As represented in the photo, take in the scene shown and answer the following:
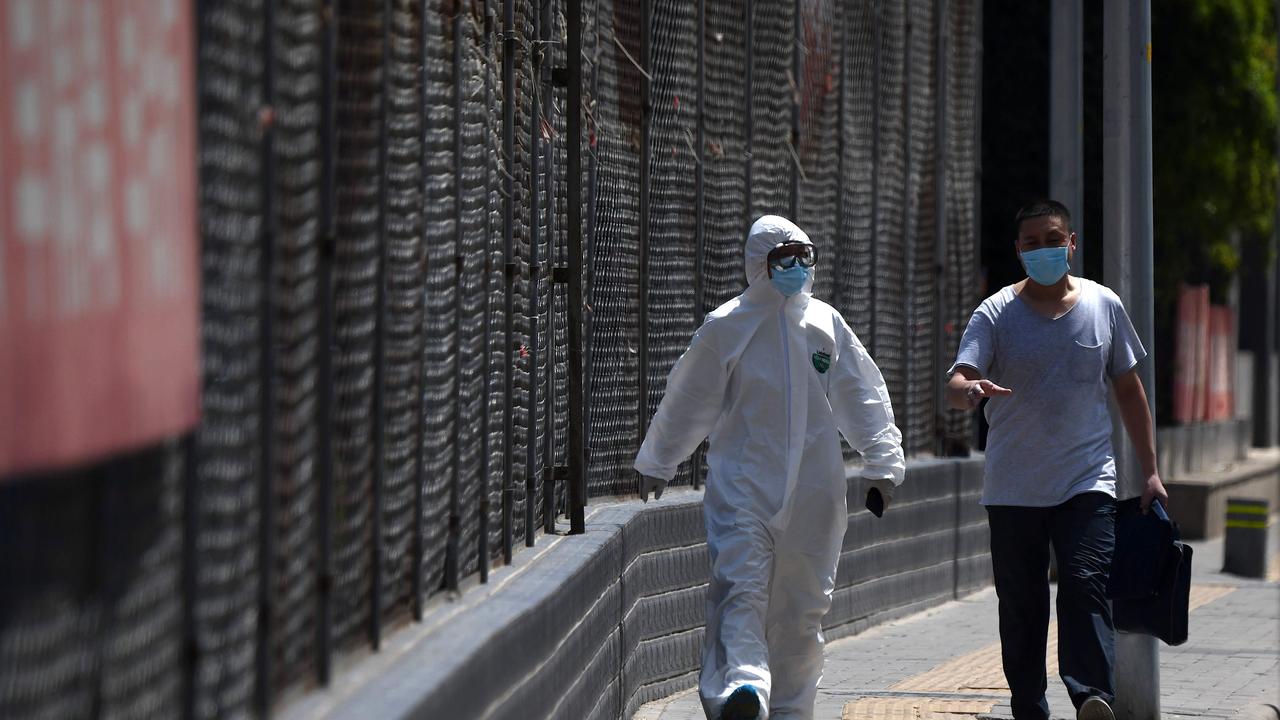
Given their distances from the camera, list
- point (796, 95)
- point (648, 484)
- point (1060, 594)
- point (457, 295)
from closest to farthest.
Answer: point (457, 295)
point (1060, 594)
point (648, 484)
point (796, 95)

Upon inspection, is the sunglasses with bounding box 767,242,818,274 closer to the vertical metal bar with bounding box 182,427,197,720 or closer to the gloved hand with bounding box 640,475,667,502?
the gloved hand with bounding box 640,475,667,502

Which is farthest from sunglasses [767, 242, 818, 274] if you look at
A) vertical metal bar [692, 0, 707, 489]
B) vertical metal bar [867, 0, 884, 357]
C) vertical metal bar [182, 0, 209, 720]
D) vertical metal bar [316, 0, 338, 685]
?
vertical metal bar [867, 0, 884, 357]

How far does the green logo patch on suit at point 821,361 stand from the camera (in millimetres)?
7355

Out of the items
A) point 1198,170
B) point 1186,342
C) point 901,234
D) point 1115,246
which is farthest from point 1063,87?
point 1186,342

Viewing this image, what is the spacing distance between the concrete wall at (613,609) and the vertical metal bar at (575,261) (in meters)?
0.25

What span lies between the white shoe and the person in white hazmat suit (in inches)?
36.5

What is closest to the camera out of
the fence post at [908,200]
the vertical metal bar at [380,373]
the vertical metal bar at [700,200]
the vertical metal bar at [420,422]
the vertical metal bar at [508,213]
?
the vertical metal bar at [380,373]

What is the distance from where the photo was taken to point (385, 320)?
4625 millimetres

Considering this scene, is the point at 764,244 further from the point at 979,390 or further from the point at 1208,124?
the point at 1208,124

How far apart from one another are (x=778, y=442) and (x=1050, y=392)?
974mm

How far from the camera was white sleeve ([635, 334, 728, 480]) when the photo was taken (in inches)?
293

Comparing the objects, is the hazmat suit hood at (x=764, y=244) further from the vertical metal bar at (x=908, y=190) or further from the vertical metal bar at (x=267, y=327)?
the vertical metal bar at (x=908, y=190)

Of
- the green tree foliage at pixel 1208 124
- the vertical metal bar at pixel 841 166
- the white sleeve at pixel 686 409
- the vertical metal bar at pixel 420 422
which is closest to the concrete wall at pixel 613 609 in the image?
the vertical metal bar at pixel 420 422

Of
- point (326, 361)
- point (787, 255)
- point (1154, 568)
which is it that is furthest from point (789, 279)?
point (326, 361)
